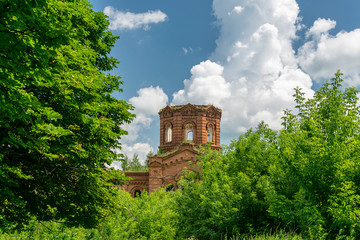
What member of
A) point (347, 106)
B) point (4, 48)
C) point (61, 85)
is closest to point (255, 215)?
point (347, 106)

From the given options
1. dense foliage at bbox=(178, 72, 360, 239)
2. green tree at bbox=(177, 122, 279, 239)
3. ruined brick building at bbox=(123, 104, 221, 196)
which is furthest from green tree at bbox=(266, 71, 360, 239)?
ruined brick building at bbox=(123, 104, 221, 196)

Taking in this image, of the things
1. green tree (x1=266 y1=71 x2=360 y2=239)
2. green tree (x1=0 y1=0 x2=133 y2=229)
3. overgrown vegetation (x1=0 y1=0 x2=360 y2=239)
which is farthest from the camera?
green tree (x1=266 y1=71 x2=360 y2=239)

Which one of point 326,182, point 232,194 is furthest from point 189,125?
point 326,182

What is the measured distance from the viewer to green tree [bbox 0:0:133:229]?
5207mm

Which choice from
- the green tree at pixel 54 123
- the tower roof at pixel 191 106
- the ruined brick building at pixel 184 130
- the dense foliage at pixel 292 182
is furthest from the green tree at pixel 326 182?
the tower roof at pixel 191 106

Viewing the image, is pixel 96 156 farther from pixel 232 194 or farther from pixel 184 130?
pixel 184 130

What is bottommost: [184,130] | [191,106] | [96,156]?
[96,156]

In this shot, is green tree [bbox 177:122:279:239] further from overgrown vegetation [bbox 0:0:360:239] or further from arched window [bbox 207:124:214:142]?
arched window [bbox 207:124:214:142]

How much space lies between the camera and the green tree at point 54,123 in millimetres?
5207

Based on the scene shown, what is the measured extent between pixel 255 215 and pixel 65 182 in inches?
376

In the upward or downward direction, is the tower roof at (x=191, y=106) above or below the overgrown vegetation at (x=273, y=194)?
above

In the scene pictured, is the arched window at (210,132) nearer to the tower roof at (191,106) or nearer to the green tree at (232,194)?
the tower roof at (191,106)

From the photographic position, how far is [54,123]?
8039 millimetres

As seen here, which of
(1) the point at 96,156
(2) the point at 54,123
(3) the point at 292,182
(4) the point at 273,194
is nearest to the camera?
(2) the point at 54,123
